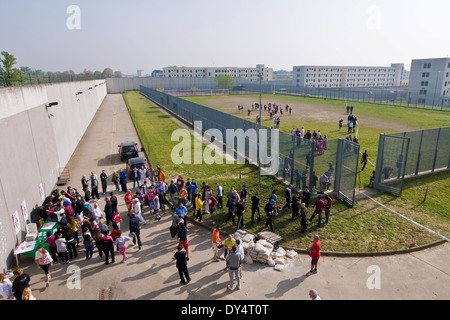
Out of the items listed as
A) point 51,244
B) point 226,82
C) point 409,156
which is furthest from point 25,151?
point 226,82

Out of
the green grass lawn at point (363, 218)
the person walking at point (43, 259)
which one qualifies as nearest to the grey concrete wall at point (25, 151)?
the person walking at point (43, 259)

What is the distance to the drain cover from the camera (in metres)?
8.00

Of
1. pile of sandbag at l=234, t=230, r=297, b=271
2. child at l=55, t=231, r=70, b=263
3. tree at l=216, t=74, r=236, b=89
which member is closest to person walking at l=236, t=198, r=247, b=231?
pile of sandbag at l=234, t=230, r=297, b=271

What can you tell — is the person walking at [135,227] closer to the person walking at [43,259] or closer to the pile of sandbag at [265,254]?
the person walking at [43,259]

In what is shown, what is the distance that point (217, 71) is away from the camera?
161 meters

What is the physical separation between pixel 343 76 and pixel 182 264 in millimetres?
134348

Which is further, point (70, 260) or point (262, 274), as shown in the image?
point (70, 260)

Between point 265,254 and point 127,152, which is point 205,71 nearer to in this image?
point 127,152

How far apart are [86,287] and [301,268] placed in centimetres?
630

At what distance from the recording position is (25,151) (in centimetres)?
1226

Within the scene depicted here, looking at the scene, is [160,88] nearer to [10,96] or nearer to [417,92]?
[417,92]

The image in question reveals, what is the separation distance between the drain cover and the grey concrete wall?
10.6ft

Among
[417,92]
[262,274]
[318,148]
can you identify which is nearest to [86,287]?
[262,274]

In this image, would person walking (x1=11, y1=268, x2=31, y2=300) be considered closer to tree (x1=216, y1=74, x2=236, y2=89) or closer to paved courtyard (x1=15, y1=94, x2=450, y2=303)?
paved courtyard (x1=15, y1=94, x2=450, y2=303)
